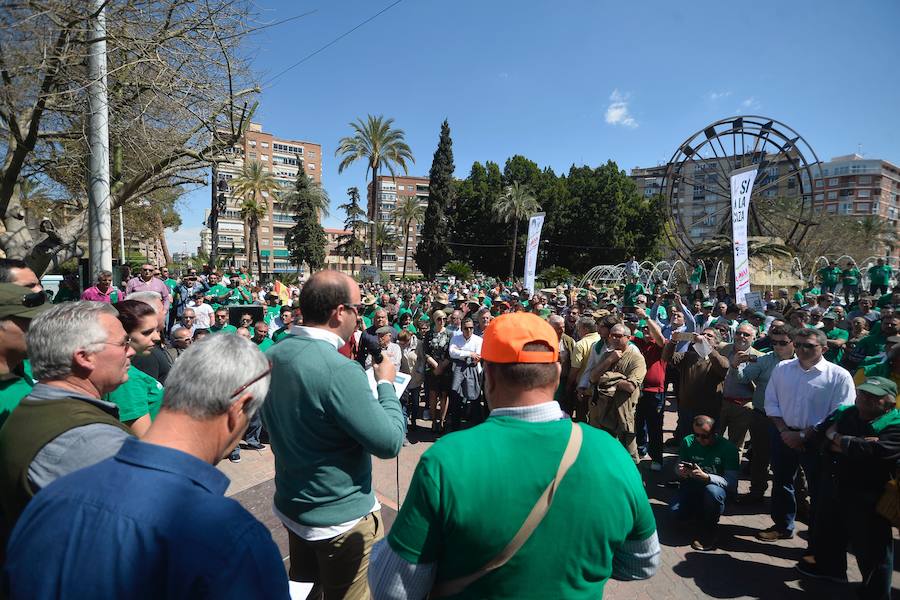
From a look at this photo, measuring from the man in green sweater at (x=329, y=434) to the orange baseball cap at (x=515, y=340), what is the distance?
0.68 meters

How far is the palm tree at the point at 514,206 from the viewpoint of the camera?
4216cm

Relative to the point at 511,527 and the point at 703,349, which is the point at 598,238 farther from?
the point at 511,527

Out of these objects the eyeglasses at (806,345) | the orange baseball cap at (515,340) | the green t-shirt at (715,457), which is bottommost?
the green t-shirt at (715,457)

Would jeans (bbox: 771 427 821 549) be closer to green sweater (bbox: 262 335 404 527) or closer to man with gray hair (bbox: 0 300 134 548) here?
green sweater (bbox: 262 335 404 527)

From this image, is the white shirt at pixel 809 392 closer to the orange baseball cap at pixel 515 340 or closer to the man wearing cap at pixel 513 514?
the man wearing cap at pixel 513 514

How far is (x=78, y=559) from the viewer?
892 mm

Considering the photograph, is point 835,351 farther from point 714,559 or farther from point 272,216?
point 272,216

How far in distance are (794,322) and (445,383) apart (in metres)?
5.96

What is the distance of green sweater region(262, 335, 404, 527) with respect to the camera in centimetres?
190

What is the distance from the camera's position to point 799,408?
4168 millimetres

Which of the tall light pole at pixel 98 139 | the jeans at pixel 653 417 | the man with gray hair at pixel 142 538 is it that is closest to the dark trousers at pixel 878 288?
the jeans at pixel 653 417

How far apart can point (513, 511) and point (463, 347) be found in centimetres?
575

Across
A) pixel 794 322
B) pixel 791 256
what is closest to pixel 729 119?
pixel 791 256

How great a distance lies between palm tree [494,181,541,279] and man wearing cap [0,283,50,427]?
4016cm
